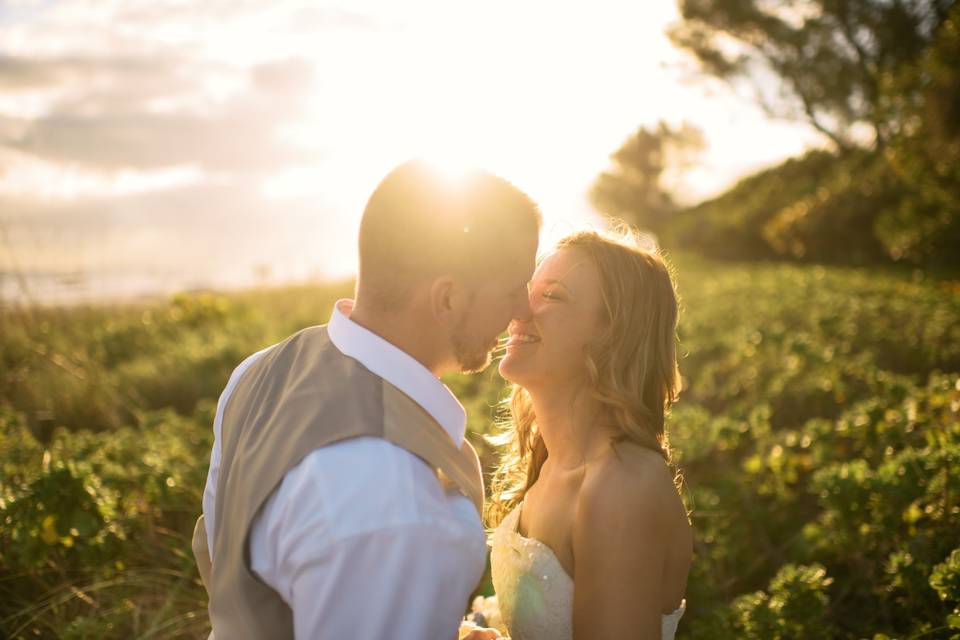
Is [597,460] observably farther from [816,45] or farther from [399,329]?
[816,45]

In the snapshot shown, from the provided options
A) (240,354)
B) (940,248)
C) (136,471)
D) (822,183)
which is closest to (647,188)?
(822,183)

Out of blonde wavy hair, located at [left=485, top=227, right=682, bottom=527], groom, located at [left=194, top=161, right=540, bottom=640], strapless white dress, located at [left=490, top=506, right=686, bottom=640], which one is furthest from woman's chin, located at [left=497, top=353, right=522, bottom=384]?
groom, located at [left=194, top=161, right=540, bottom=640]

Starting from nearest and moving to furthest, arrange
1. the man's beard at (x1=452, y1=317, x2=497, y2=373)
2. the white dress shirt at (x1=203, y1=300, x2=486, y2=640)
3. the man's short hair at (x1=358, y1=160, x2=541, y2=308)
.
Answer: the white dress shirt at (x1=203, y1=300, x2=486, y2=640)
the man's short hair at (x1=358, y1=160, x2=541, y2=308)
the man's beard at (x1=452, y1=317, x2=497, y2=373)

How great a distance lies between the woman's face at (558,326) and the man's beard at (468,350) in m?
0.80

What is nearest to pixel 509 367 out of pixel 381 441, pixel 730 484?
pixel 381 441

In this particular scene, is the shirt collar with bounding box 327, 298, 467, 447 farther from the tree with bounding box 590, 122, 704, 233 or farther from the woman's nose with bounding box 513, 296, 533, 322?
the tree with bounding box 590, 122, 704, 233

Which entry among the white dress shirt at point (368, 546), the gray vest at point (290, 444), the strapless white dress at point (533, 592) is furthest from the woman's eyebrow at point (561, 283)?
the white dress shirt at point (368, 546)

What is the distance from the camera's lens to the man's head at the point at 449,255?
189cm

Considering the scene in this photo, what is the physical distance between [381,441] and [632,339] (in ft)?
4.69

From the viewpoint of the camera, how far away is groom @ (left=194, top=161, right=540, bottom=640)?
5.14 feet

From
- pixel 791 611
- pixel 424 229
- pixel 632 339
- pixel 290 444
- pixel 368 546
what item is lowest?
pixel 791 611

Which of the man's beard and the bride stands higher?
the man's beard

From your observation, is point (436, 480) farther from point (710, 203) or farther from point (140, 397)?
point (710, 203)

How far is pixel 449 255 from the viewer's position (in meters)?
1.93
